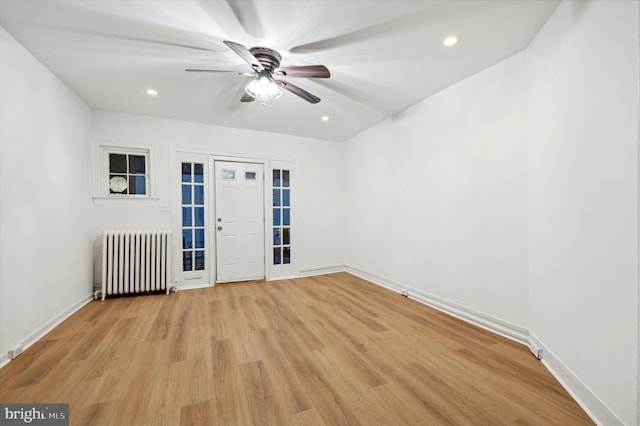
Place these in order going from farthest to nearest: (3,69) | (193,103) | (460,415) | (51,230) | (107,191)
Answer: (107,191) → (193,103) → (51,230) → (3,69) → (460,415)

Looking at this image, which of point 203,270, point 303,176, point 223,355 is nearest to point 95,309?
point 203,270

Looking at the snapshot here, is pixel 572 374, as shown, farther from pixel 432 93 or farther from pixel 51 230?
pixel 51 230

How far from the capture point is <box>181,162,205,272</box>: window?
13.4 ft

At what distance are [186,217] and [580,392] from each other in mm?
4712

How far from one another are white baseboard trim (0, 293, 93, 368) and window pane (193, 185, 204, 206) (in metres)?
1.91

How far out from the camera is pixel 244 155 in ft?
14.6

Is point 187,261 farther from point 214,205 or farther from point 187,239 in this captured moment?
point 214,205

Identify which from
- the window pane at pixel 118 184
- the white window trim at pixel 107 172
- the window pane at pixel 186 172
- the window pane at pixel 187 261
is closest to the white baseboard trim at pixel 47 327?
the window pane at pixel 187 261

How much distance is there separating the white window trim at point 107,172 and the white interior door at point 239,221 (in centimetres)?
94

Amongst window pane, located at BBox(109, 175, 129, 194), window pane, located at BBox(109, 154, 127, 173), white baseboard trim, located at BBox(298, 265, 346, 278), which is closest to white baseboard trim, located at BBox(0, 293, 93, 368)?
window pane, located at BBox(109, 175, 129, 194)

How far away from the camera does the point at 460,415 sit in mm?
1431

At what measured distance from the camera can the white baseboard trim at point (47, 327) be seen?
1.94 meters

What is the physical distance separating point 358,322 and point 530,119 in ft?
8.28

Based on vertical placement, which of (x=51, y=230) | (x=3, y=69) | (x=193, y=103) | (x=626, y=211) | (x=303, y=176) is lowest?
(x=51, y=230)
